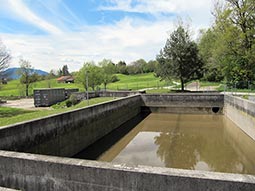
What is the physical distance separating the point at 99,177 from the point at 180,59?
2146cm

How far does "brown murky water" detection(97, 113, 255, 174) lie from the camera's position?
7418 millimetres

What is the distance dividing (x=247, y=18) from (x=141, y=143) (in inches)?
675

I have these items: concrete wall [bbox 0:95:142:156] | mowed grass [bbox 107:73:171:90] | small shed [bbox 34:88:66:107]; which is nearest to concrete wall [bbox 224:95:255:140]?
concrete wall [bbox 0:95:142:156]

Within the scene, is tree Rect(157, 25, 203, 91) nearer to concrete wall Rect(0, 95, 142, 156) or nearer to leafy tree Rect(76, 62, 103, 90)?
concrete wall Rect(0, 95, 142, 156)

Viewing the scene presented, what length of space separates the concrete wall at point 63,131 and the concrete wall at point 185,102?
602 centimetres

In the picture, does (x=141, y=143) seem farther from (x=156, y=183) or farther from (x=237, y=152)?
(x=156, y=183)

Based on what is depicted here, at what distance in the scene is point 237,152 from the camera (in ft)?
27.8

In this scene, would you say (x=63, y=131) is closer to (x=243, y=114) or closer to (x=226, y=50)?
(x=243, y=114)

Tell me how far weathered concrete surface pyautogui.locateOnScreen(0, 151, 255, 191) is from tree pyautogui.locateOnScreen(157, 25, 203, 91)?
21021 mm

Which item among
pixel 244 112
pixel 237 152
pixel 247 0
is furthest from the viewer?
pixel 247 0

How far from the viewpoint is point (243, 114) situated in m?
11.0

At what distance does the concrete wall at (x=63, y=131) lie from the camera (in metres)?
5.90

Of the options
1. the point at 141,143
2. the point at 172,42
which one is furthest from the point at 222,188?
the point at 172,42

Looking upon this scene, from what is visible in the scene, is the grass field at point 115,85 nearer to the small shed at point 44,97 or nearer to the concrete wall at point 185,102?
the small shed at point 44,97
